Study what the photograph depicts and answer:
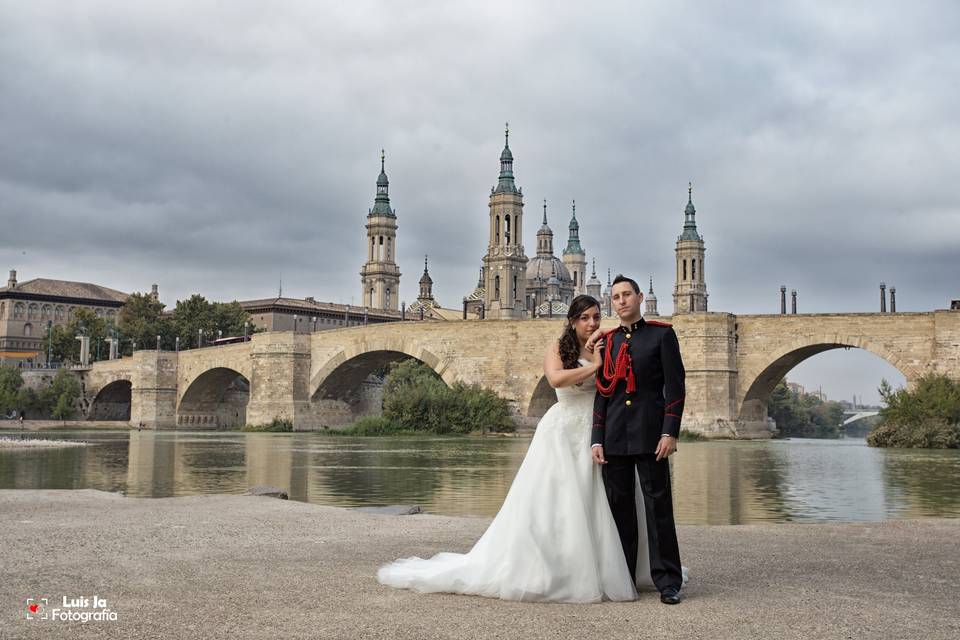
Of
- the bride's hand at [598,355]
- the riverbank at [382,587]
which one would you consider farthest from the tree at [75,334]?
the bride's hand at [598,355]

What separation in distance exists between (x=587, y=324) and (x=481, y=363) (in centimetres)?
3392

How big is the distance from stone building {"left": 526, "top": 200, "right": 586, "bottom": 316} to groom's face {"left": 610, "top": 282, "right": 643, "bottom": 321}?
9255 centimetres

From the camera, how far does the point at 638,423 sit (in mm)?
5301

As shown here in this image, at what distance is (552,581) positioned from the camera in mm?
4938

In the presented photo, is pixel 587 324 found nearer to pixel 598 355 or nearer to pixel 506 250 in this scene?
pixel 598 355

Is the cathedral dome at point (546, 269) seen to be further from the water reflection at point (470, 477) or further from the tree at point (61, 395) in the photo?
the water reflection at point (470, 477)

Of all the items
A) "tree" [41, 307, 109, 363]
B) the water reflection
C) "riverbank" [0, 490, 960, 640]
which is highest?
"tree" [41, 307, 109, 363]

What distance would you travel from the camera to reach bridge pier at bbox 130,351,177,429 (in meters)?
53.3

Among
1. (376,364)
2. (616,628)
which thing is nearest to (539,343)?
(376,364)

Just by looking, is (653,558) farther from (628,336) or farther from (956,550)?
(956,550)

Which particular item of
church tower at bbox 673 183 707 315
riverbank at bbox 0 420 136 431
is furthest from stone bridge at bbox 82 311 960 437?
church tower at bbox 673 183 707 315

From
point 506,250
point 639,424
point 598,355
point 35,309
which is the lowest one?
point 639,424

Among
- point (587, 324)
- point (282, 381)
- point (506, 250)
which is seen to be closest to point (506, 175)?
point (506, 250)

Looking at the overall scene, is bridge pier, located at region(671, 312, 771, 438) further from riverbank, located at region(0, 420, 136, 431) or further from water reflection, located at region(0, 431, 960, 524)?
riverbank, located at region(0, 420, 136, 431)
